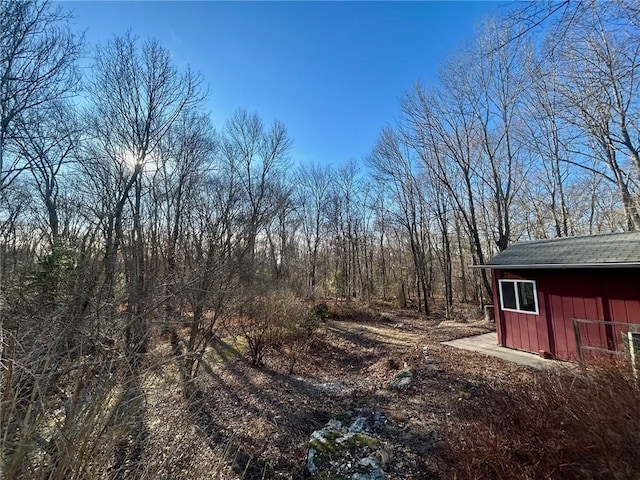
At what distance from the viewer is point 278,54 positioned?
7352 millimetres

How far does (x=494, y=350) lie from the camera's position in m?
7.47

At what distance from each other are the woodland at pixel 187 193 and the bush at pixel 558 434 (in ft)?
8.71

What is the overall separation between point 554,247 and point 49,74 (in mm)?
12003

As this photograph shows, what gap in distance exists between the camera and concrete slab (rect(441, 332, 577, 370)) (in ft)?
21.0

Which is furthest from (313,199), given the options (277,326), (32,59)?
(32,59)

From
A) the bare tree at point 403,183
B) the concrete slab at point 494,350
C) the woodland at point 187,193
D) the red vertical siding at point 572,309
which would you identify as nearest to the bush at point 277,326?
the woodland at point 187,193

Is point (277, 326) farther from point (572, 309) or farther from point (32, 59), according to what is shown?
point (32, 59)

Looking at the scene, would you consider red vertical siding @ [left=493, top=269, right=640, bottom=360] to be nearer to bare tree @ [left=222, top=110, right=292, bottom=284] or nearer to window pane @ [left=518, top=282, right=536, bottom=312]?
window pane @ [left=518, top=282, right=536, bottom=312]

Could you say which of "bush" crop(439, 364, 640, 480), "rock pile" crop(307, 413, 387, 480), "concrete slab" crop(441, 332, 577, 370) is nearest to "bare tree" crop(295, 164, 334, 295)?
"concrete slab" crop(441, 332, 577, 370)

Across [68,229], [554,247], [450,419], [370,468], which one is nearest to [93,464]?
[370,468]

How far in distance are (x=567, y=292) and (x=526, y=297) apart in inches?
38.4

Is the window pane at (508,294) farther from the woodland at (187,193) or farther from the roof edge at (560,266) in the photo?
the woodland at (187,193)

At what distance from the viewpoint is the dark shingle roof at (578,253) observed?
5.59 m

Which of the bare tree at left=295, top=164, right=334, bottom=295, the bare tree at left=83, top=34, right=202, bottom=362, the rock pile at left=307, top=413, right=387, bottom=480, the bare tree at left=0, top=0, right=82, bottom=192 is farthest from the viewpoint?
the bare tree at left=295, top=164, right=334, bottom=295
